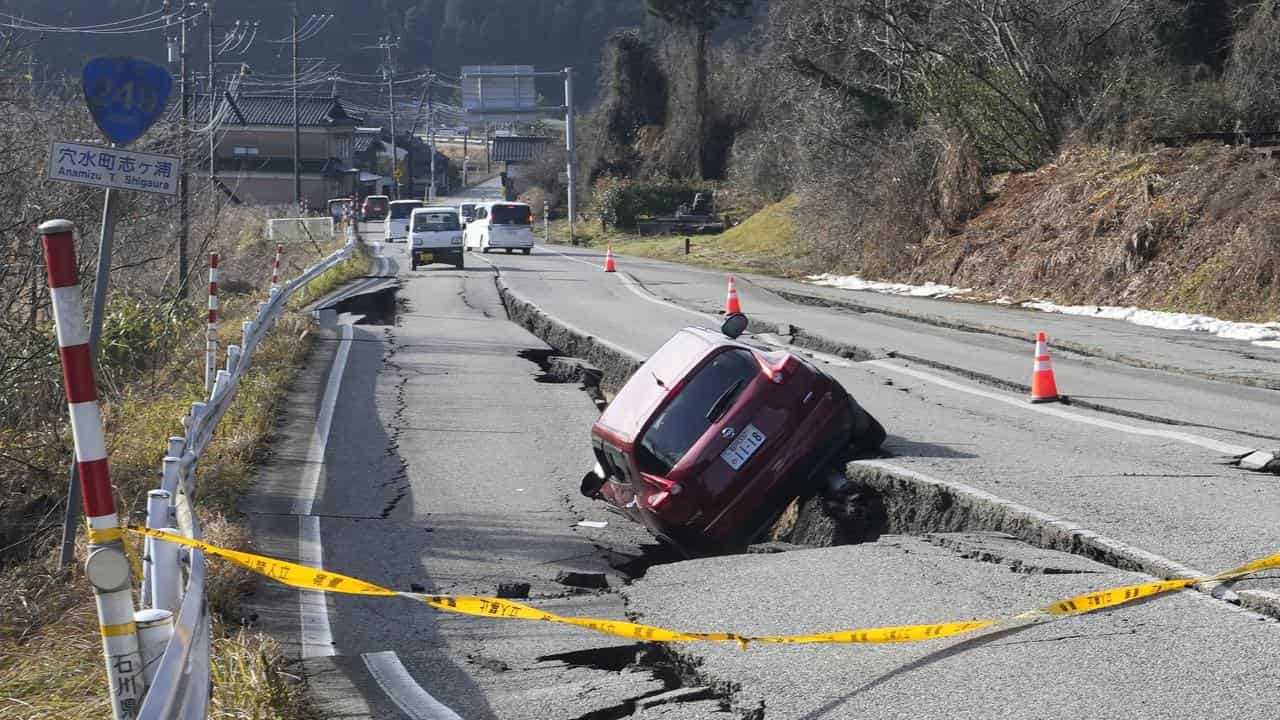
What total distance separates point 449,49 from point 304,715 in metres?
136

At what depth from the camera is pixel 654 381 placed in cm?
877

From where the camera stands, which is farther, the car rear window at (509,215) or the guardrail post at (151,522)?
the car rear window at (509,215)

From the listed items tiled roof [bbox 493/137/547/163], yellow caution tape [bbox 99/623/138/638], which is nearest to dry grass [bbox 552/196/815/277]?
yellow caution tape [bbox 99/623/138/638]

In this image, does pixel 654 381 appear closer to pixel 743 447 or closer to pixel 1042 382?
pixel 743 447

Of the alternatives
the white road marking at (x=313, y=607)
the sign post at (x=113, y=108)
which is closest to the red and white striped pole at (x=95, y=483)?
the white road marking at (x=313, y=607)

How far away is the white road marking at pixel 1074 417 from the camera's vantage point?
9373 mm

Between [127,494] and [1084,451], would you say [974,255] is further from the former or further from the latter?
[127,494]

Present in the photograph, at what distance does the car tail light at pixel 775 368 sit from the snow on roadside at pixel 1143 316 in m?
10.3

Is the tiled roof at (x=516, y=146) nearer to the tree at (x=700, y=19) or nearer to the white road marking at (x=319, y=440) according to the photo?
the tree at (x=700, y=19)

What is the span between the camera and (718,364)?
8672mm

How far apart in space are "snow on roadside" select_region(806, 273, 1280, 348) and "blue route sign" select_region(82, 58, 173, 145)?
13.8 m

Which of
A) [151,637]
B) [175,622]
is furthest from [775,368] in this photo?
[151,637]

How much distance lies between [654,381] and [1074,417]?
417 centimetres

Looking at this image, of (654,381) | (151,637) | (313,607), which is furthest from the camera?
(654,381)
